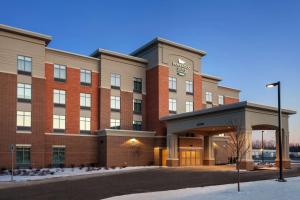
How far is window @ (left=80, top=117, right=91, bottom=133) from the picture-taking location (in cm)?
4622

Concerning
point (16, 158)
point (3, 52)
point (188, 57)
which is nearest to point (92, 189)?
point (16, 158)

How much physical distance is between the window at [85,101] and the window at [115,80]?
394 centimetres

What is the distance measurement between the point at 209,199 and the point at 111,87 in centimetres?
3517

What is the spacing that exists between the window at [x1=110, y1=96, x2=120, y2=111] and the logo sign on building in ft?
33.8

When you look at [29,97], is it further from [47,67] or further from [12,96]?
[47,67]

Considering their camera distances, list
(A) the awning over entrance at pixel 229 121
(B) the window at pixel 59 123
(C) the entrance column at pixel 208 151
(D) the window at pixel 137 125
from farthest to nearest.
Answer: (D) the window at pixel 137 125 < (C) the entrance column at pixel 208 151 < (B) the window at pixel 59 123 < (A) the awning over entrance at pixel 229 121

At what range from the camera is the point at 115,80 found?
162 feet

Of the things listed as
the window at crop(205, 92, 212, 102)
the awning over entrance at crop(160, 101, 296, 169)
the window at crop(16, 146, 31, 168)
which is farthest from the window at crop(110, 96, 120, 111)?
the window at crop(205, 92, 212, 102)

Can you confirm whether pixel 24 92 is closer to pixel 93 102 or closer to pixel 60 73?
pixel 60 73

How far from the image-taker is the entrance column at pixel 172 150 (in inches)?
1822

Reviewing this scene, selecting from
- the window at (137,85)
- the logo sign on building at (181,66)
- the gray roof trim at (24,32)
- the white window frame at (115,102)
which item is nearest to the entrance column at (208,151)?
the logo sign on building at (181,66)

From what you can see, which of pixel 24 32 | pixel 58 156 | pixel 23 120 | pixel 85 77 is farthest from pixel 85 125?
pixel 24 32

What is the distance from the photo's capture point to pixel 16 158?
39.5m

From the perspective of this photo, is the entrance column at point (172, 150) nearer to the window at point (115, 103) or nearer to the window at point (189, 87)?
the window at point (115, 103)
